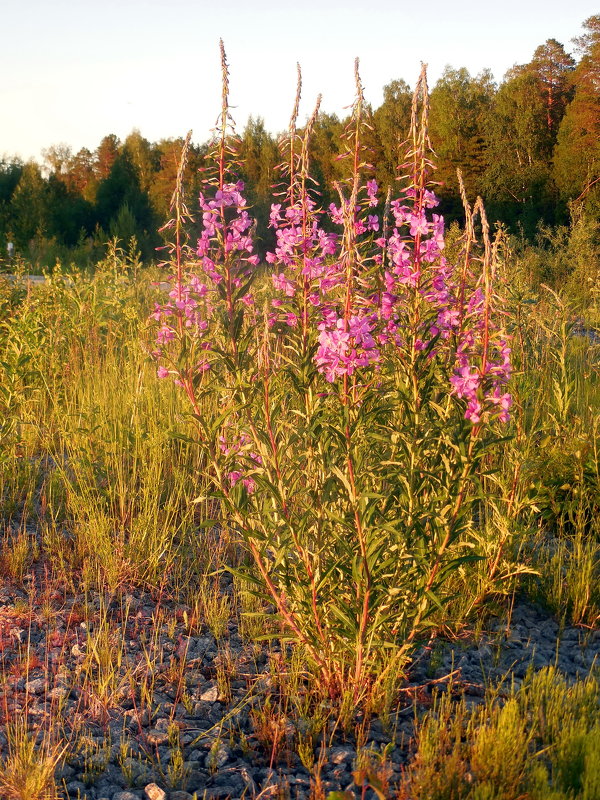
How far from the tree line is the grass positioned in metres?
21.3

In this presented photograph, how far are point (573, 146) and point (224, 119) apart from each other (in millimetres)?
31599

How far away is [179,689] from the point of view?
291 cm

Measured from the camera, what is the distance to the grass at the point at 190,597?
2.37 m

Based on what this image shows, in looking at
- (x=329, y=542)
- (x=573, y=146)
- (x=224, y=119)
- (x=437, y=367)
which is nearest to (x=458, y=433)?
(x=437, y=367)

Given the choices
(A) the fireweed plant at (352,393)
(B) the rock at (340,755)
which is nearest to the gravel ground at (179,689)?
(B) the rock at (340,755)

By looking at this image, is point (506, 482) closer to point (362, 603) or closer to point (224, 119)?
point (362, 603)

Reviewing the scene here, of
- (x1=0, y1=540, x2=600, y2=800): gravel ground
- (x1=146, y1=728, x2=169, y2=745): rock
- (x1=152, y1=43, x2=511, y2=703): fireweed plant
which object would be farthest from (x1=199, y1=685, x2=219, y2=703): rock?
(x1=152, y1=43, x2=511, y2=703): fireweed plant

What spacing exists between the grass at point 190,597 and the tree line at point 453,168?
21287 millimetres

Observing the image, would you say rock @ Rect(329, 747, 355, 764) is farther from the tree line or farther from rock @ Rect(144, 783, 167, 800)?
the tree line

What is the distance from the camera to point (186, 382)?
2738 millimetres

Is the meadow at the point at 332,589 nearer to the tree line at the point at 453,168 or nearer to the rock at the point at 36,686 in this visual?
the rock at the point at 36,686

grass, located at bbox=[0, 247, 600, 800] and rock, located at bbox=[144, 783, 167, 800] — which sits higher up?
grass, located at bbox=[0, 247, 600, 800]

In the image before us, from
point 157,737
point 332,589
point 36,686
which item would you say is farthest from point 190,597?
point 332,589

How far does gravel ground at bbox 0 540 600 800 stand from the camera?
8.04ft
